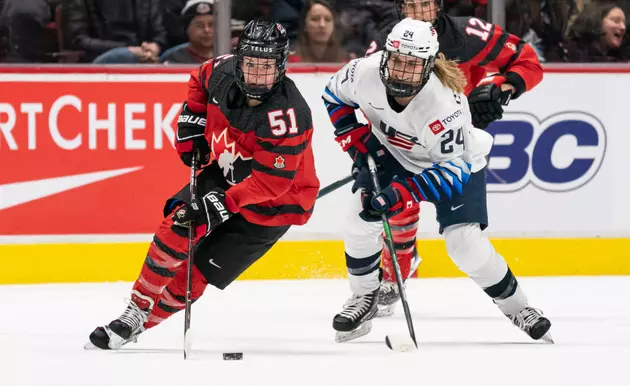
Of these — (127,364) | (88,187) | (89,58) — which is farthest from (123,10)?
(127,364)

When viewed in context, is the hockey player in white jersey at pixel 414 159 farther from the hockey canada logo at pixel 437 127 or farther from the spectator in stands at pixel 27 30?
the spectator in stands at pixel 27 30

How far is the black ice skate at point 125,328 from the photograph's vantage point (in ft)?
12.8

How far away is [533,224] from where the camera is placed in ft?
20.3

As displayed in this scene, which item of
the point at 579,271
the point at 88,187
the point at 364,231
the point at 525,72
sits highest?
the point at 525,72

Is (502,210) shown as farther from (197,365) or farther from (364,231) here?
(197,365)

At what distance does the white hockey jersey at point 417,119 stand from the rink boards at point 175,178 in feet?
5.38

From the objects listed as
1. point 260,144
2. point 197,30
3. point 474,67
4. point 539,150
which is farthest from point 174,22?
point 260,144

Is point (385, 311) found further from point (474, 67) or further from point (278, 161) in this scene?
point (278, 161)

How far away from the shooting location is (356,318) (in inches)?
169

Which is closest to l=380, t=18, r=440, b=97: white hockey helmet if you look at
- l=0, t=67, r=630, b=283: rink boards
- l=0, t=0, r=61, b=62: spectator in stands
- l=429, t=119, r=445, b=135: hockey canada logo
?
l=429, t=119, r=445, b=135: hockey canada logo

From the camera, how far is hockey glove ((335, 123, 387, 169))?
443cm

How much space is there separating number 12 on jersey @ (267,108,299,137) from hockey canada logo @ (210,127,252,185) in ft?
0.73

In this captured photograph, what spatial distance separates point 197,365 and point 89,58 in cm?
272

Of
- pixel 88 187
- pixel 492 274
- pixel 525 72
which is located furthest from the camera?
pixel 88 187
